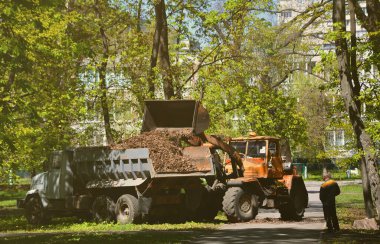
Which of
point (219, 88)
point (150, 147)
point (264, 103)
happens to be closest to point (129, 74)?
point (219, 88)

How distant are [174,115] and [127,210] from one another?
370cm

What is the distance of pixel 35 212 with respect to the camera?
27.4 meters

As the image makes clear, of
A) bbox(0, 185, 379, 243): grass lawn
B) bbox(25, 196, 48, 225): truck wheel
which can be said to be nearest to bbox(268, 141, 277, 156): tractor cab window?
bbox(0, 185, 379, 243): grass lawn

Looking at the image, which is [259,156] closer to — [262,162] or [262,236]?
[262,162]

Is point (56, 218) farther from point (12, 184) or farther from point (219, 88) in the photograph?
point (219, 88)

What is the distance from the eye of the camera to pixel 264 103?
39125 millimetres

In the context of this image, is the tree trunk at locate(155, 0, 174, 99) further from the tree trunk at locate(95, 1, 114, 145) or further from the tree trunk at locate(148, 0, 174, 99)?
the tree trunk at locate(95, 1, 114, 145)

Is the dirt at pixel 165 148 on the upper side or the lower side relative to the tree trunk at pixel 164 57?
lower

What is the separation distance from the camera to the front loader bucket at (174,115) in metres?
25.6

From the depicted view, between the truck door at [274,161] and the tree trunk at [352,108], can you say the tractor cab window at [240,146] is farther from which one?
the tree trunk at [352,108]

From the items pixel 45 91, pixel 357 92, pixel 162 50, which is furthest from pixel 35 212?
pixel 357 92

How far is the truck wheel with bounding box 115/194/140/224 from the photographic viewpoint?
24.0 m

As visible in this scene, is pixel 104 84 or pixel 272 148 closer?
pixel 272 148

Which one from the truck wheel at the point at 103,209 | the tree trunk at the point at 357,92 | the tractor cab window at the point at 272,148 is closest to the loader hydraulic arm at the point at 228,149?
the tractor cab window at the point at 272,148
